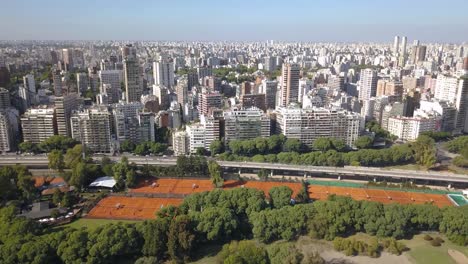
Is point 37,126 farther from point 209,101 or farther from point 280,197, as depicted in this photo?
point 280,197

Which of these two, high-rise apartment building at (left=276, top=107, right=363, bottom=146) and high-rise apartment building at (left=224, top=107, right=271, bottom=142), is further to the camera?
high-rise apartment building at (left=276, top=107, right=363, bottom=146)

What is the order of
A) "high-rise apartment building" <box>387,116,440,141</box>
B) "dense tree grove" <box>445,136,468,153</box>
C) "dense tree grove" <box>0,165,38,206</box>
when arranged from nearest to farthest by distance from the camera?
1. "dense tree grove" <box>0,165,38,206</box>
2. "dense tree grove" <box>445,136,468,153</box>
3. "high-rise apartment building" <box>387,116,440,141</box>

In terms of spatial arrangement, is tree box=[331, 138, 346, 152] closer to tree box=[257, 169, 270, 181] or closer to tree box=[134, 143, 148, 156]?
tree box=[257, 169, 270, 181]

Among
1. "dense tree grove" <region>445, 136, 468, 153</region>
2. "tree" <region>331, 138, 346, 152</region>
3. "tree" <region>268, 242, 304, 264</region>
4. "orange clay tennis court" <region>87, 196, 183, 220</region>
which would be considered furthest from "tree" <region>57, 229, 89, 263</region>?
"dense tree grove" <region>445, 136, 468, 153</region>

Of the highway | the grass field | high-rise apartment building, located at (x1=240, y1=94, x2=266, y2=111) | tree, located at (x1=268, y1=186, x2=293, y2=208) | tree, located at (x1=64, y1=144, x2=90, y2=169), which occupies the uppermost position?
high-rise apartment building, located at (x1=240, y1=94, x2=266, y2=111)

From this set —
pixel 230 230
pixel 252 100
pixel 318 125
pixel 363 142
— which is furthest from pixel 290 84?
pixel 230 230

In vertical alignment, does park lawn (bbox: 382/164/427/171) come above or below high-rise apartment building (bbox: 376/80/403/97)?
below

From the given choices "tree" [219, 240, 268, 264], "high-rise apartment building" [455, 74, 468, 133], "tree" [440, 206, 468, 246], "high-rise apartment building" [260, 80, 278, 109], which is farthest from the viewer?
"high-rise apartment building" [260, 80, 278, 109]
